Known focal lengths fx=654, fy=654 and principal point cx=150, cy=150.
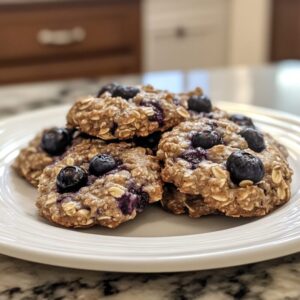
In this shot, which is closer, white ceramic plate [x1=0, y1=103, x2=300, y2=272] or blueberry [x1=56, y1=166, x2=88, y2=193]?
white ceramic plate [x1=0, y1=103, x2=300, y2=272]

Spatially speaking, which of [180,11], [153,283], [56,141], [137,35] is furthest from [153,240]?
[180,11]

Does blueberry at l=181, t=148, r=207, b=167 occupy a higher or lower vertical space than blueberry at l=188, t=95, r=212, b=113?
lower

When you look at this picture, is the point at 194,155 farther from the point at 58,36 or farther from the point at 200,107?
the point at 58,36

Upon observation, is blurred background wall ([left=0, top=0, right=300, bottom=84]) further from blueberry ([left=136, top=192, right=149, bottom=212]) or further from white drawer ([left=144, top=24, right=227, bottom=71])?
blueberry ([left=136, top=192, right=149, bottom=212])

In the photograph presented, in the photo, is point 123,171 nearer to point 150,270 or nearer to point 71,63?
point 150,270

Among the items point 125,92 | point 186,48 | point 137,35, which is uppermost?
point 125,92

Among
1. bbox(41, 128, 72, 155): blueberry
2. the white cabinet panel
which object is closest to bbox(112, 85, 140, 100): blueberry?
bbox(41, 128, 72, 155): blueberry
